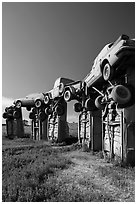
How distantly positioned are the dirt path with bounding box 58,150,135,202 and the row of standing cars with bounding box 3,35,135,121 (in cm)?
335

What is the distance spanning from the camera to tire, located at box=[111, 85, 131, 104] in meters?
7.86

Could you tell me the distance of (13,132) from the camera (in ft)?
86.1

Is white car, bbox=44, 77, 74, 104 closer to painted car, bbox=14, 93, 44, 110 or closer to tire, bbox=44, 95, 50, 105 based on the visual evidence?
tire, bbox=44, 95, 50, 105

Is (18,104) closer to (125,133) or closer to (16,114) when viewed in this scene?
(16,114)

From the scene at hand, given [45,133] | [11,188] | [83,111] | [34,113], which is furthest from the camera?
[34,113]

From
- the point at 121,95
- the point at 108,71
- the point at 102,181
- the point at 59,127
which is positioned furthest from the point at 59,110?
the point at 102,181

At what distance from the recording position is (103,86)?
39.8 feet

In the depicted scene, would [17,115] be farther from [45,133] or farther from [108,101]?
[108,101]

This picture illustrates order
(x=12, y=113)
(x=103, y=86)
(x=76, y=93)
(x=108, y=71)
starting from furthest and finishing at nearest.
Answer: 1. (x=12, y=113)
2. (x=76, y=93)
3. (x=103, y=86)
4. (x=108, y=71)

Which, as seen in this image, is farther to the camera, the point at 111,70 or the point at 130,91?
the point at 111,70

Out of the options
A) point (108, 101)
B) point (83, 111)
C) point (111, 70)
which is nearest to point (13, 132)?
point (83, 111)

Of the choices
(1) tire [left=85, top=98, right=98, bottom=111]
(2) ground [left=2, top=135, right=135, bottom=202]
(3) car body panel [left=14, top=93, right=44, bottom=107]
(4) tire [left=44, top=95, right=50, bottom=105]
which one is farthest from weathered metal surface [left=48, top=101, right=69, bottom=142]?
(2) ground [left=2, top=135, right=135, bottom=202]

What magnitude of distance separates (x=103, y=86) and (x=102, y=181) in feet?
23.3

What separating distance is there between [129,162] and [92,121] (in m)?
5.75
